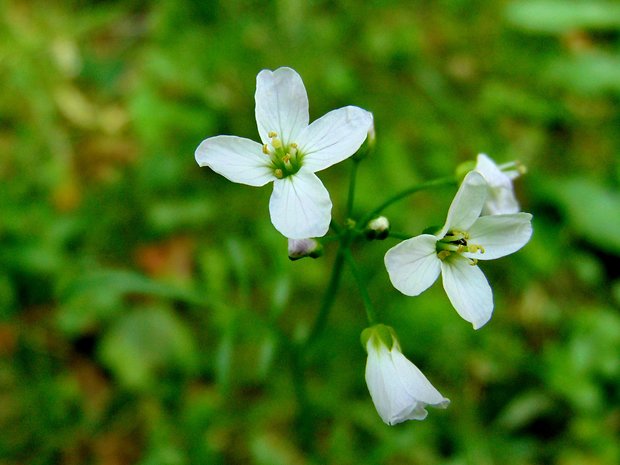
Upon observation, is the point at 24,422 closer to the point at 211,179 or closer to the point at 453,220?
the point at 211,179

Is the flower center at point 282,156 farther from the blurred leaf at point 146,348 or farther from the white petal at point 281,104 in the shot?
the blurred leaf at point 146,348

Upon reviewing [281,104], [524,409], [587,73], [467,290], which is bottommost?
[524,409]

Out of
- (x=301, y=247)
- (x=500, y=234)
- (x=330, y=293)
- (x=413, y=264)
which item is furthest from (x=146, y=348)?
(x=500, y=234)

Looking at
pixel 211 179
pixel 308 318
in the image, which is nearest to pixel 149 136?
pixel 211 179

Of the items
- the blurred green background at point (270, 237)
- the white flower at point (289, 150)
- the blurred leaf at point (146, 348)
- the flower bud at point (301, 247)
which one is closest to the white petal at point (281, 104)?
the white flower at point (289, 150)

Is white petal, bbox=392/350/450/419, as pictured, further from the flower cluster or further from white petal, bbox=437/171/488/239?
white petal, bbox=437/171/488/239

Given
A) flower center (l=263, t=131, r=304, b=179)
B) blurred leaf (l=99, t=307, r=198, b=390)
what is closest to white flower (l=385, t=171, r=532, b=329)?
flower center (l=263, t=131, r=304, b=179)

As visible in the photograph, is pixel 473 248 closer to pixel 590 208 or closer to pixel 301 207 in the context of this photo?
pixel 301 207
